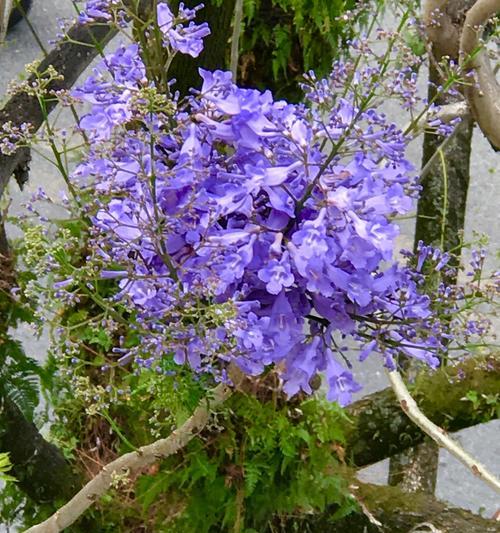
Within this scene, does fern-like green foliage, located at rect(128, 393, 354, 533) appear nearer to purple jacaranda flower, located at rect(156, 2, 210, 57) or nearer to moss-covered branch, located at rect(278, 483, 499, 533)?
moss-covered branch, located at rect(278, 483, 499, 533)

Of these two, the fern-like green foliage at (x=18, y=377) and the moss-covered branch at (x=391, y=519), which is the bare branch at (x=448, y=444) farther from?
the fern-like green foliage at (x=18, y=377)

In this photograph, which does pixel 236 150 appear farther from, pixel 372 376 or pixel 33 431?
pixel 372 376

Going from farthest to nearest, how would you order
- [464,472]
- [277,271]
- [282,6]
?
[464,472], [282,6], [277,271]

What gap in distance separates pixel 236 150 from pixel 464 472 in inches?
118

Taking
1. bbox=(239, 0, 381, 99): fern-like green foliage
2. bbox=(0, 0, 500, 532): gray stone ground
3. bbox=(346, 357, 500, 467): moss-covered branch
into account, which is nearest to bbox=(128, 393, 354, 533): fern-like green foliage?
bbox=(346, 357, 500, 467): moss-covered branch

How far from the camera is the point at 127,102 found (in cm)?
70

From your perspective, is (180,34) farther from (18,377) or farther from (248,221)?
(18,377)

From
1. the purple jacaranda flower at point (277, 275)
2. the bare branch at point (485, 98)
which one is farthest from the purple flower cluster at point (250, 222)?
the bare branch at point (485, 98)

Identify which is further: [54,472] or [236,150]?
[54,472]

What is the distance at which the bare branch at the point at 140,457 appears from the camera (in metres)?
0.99

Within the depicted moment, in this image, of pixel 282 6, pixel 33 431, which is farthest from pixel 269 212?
pixel 282 6

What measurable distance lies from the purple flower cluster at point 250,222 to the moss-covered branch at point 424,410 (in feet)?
2.24

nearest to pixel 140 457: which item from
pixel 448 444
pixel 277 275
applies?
pixel 448 444

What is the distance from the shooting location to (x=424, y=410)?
144 cm
